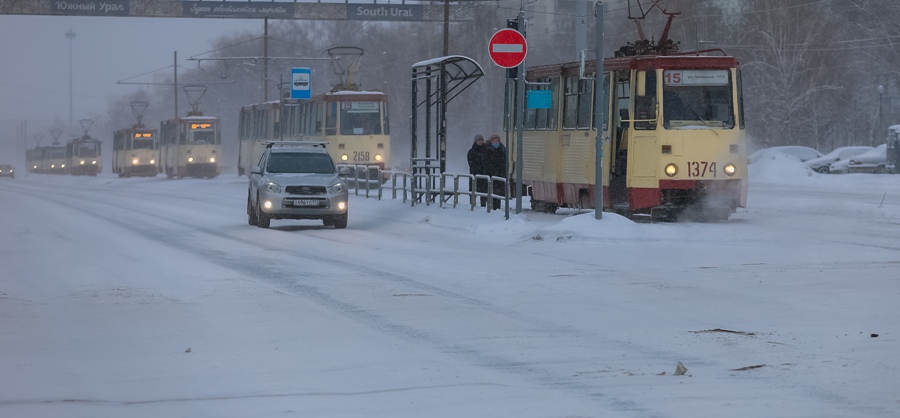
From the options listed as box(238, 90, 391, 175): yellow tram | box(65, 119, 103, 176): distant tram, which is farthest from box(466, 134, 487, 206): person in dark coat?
box(65, 119, 103, 176): distant tram

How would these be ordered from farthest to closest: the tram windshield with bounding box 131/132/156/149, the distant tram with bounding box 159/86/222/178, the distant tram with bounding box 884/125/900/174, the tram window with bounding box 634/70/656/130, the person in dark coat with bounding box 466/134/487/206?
1. the tram windshield with bounding box 131/132/156/149
2. the distant tram with bounding box 159/86/222/178
3. the distant tram with bounding box 884/125/900/174
4. the person in dark coat with bounding box 466/134/487/206
5. the tram window with bounding box 634/70/656/130

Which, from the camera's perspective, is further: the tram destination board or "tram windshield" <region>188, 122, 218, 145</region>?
"tram windshield" <region>188, 122, 218, 145</region>

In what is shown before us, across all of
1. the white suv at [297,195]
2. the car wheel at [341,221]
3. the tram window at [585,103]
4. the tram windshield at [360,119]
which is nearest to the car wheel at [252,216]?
the white suv at [297,195]

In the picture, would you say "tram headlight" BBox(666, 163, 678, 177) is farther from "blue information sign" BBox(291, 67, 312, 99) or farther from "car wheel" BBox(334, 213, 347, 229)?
"blue information sign" BBox(291, 67, 312, 99)

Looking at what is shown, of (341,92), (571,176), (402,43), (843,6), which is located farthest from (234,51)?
(571,176)

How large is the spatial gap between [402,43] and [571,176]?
281 feet

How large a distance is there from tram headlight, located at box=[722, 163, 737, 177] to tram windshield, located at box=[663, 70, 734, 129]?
688 millimetres

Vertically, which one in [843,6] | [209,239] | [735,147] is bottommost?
[209,239]

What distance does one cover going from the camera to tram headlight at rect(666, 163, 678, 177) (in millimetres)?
25078

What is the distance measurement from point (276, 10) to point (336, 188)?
1463 inches

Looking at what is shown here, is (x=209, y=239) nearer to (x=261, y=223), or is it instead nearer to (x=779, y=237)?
(x=261, y=223)

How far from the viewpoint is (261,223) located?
85.5 ft

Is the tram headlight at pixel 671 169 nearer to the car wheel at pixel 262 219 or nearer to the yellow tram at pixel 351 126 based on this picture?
the car wheel at pixel 262 219

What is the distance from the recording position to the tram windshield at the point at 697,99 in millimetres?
25094
